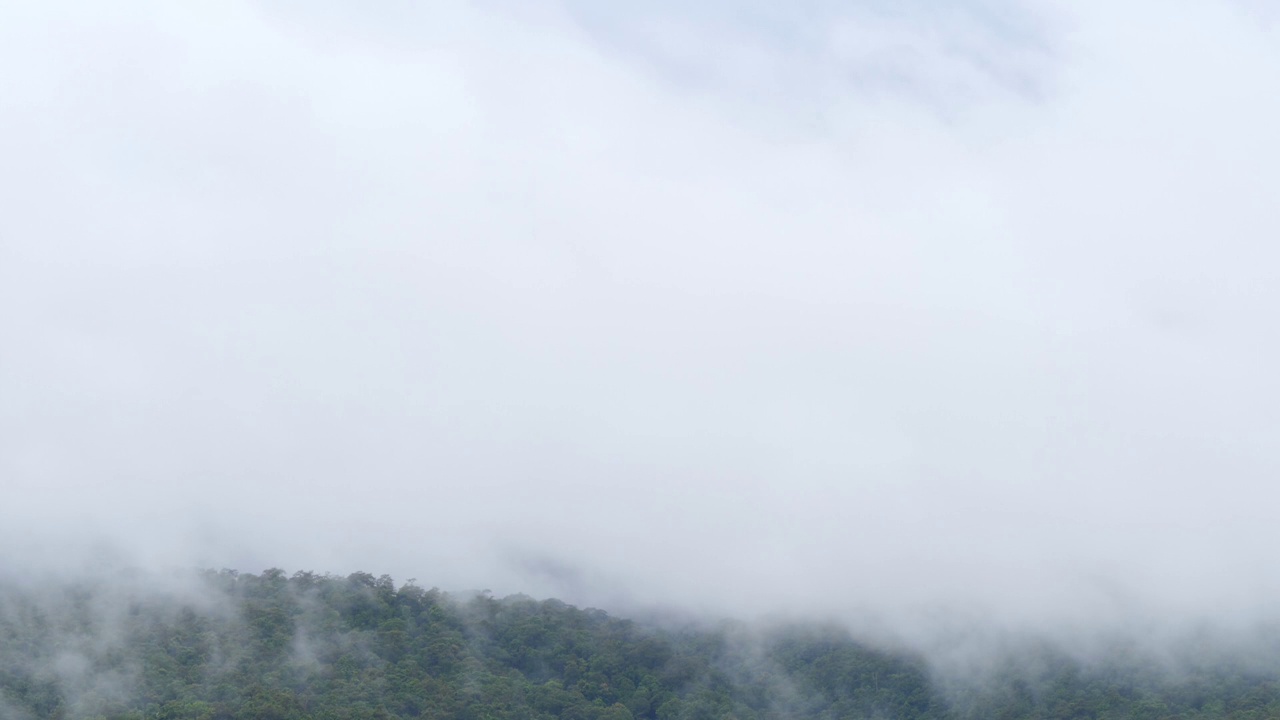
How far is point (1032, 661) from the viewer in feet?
207

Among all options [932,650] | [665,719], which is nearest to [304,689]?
[665,719]

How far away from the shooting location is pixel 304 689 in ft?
185

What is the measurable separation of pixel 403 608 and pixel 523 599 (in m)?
6.04

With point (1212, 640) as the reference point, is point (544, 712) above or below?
below

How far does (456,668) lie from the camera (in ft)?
199

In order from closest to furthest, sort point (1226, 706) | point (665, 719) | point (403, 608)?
point (1226, 706)
point (665, 719)
point (403, 608)

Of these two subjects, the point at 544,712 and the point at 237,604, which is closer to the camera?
the point at 544,712

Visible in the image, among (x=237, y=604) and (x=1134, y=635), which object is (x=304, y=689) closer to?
(x=237, y=604)

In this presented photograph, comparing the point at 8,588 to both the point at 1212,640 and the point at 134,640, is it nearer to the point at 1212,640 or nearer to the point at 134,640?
the point at 134,640

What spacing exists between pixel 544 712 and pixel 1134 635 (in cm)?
2492

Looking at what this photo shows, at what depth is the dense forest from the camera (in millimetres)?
54656

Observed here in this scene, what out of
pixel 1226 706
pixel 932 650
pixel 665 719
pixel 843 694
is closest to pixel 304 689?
pixel 665 719

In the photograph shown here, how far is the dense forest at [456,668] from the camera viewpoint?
54.7 metres

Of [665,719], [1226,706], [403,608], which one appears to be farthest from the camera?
[403,608]
